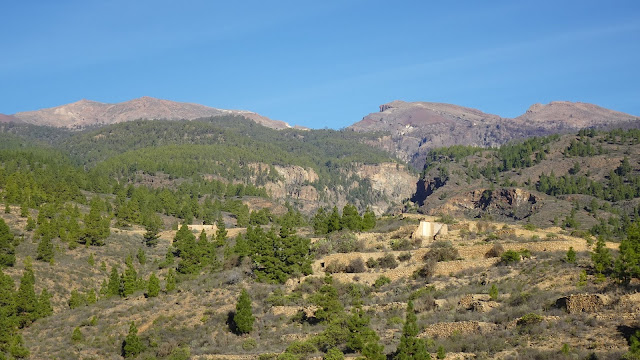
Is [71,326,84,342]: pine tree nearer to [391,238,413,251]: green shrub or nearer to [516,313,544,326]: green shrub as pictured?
[391,238,413,251]: green shrub

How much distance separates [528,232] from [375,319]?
1076 inches

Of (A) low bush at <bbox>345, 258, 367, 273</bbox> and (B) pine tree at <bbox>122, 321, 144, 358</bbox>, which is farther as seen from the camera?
(A) low bush at <bbox>345, 258, 367, 273</bbox>

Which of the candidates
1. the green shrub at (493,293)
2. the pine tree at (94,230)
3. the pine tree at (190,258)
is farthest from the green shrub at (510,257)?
the pine tree at (94,230)

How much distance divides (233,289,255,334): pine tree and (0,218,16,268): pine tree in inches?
1591

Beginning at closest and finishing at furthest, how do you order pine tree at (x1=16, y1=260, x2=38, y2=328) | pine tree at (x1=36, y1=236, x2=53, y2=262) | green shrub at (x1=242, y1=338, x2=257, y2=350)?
green shrub at (x1=242, y1=338, x2=257, y2=350), pine tree at (x1=16, y1=260, x2=38, y2=328), pine tree at (x1=36, y1=236, x2=53, y2=262)

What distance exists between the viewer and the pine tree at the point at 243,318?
166ft

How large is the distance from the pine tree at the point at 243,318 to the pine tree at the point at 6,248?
40.4 m

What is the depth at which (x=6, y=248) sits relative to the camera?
86.7 metres

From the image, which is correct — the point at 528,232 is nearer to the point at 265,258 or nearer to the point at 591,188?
the point at 265,258

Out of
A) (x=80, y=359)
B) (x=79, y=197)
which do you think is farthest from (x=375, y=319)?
(x=79, y=197)

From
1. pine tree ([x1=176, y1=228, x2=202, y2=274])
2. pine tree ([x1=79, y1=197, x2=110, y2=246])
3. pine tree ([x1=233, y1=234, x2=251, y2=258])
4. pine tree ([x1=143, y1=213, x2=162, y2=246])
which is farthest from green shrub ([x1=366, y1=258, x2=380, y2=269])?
pine tree ([x1=143, y1=213, x2=162, y2=246])

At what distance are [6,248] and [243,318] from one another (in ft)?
153

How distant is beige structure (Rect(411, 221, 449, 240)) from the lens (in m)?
73.6

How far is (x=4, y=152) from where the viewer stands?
17650 centimetres
